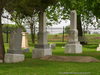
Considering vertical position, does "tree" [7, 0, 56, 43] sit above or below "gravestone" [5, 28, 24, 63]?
A: above

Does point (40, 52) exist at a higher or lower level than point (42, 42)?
lower

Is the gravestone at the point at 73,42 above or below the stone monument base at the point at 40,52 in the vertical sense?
above

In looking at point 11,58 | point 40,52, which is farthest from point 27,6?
point 40,52

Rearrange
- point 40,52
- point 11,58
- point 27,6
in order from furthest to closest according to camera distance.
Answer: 1. point 40,52
2. point 27,6
3. point 11,58

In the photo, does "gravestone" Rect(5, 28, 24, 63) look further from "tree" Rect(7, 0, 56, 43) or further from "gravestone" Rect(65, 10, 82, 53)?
"gravestone" Rect(65, 10, 82, 53)

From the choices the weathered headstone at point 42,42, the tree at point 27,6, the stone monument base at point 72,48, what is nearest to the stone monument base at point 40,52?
the weathered headstone at point 42,42

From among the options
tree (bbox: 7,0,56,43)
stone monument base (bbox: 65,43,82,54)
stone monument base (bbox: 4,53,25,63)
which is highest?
tree (bbox: 7,0,56,43)

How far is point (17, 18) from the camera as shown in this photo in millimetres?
17672

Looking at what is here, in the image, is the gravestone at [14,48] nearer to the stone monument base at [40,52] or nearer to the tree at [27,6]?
the tree at [27,6]

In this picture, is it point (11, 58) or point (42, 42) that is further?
point (42, 42)

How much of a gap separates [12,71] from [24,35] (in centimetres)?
1798

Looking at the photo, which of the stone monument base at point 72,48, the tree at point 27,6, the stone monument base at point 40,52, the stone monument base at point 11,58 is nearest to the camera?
the stone monument base at point 11,58

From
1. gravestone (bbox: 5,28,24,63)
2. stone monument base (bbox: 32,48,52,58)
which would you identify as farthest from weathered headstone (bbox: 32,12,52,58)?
gravestone (bbox: 5,28,24,63)

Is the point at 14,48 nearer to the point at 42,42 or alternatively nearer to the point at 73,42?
the point at 42,42
